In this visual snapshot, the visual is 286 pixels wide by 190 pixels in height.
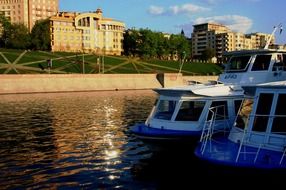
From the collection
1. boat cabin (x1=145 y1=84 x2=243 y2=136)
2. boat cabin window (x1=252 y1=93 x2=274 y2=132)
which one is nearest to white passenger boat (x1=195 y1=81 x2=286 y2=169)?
boat cabin window (x1=252 y1=93 x2=274 y2=132)

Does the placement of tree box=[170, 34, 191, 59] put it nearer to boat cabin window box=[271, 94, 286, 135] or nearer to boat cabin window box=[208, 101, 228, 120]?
boat cabin window box=[208, 101, 228, 120]

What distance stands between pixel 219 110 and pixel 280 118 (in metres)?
6.12

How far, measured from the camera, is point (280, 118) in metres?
15.8

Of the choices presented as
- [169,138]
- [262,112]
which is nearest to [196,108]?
[169,138]

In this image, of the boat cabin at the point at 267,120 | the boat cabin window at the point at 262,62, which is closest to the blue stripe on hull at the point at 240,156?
the boat cabin at the point at 267,120

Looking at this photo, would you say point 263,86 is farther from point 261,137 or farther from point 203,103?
point 203,103

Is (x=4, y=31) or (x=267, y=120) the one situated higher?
(x=4, y=31)

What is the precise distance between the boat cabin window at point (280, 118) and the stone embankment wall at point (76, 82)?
2575 inches

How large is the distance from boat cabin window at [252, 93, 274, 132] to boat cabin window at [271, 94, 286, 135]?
1.03 feet

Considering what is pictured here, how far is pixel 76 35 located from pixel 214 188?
176m

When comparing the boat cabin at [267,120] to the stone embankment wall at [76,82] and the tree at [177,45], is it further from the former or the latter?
the tree at [177,45]

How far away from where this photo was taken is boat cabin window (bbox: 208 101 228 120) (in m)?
21.3

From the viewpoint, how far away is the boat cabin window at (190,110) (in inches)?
838

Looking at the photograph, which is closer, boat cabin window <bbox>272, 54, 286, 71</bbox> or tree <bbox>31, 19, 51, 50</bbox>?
boat cabin window <bbox>272, 54, 286, 71</bbox>
